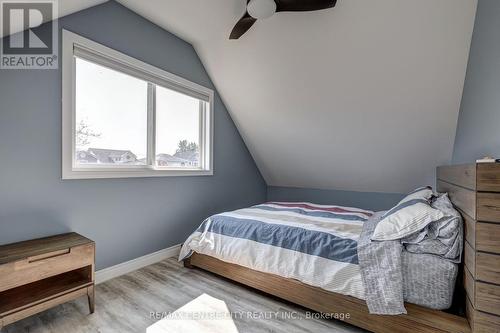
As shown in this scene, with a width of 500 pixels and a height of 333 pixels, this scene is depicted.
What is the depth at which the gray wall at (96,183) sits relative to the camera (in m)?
1.77

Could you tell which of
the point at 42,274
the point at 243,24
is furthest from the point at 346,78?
Result: the point at 42,274

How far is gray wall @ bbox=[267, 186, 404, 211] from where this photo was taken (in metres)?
3.75

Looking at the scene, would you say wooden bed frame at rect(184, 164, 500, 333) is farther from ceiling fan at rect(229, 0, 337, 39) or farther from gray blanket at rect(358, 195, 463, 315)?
ceiling fan at rect(229, 0, 337, 39)

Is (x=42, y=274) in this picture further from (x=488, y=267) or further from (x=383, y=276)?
(x=488, y=267)

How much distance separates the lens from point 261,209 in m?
2.88

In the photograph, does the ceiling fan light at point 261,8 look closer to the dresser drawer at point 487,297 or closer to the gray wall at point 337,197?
the dresser drawer at point 487,297

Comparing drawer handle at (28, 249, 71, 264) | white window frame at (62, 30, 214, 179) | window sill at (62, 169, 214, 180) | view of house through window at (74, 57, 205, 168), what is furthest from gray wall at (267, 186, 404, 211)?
drawer handle at (28, 249, 71, 264)

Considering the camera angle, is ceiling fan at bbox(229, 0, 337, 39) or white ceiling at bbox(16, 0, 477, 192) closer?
ceiling fan at bbox(229, 0, 337, 39)

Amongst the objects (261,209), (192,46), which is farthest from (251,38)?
(261,209)

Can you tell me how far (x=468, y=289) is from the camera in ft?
4.32

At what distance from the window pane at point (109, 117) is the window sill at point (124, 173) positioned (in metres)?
0.14

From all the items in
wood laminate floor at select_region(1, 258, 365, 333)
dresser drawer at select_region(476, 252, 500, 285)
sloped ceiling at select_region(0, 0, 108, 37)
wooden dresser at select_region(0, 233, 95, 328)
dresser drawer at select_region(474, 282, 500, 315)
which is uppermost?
sloped ceiling at select_region(0, 0, 108, 37)

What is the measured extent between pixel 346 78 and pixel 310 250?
6.17ft

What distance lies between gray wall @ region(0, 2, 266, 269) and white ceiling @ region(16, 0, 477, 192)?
0.25 m
